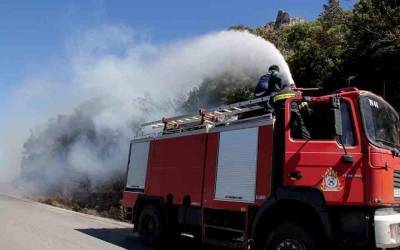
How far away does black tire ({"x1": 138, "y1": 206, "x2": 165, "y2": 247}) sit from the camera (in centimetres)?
974

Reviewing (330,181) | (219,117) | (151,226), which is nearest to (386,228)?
(330,181)

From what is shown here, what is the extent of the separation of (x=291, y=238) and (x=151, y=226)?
4184 millimetres

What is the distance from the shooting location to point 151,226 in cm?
1009

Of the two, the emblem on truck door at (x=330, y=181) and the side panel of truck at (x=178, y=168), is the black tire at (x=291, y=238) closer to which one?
the emblem on truck door at (x=330, y=181)

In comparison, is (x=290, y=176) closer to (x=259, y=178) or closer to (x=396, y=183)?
(x=259, y=178)

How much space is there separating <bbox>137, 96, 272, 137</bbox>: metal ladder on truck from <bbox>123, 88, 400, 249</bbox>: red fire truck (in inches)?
1.2

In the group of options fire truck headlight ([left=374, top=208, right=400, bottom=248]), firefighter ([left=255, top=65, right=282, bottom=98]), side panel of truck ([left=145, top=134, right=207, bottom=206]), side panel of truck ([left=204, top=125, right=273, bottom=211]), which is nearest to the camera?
fire truck headlight ([left=374, top=208, right=400, bottom=248])

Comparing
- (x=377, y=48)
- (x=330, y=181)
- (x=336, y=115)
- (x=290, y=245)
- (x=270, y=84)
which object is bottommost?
(x=290, y=245)

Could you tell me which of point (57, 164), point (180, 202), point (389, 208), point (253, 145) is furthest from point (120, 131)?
point (389, 208)

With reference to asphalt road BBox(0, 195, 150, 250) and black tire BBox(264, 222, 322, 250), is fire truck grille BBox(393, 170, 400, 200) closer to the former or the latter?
black tire BBox(264, 222, 322, 250)

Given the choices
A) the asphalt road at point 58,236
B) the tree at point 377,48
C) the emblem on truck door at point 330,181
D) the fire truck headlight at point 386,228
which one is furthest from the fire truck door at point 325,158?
the tree at point 377,48

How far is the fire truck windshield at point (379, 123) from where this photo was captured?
6561mm

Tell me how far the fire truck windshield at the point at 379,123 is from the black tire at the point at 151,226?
4895 millimetres

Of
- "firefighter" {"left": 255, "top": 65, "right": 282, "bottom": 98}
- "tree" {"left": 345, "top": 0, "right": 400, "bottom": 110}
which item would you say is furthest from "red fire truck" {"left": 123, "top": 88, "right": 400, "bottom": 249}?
"tree" {"left": 345, "top": 0, "right": 400, "bottom": 110}
